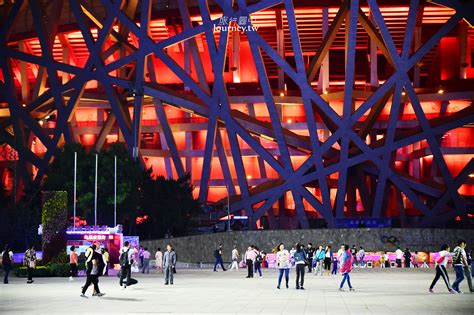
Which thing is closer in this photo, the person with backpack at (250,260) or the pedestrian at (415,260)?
the person with backpack at (250,260)

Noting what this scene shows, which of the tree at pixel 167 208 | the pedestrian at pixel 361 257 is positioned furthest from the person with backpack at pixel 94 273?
the tree at pixel 167 208

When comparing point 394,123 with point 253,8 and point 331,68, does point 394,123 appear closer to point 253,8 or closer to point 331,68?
point 253,8

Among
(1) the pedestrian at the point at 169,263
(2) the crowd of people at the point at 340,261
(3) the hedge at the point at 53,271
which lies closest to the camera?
(2) the crowd of people at the point at 340,261

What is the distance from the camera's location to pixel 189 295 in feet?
79.9

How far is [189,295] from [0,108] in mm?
49653

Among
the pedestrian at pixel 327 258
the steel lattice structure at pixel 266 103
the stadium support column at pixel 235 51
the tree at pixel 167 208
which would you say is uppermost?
the stadium support column at pixel 235 51

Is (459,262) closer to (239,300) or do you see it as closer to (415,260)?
(239,300)

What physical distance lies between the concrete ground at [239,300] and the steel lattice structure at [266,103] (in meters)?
29.7

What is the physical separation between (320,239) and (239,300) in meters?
34.0

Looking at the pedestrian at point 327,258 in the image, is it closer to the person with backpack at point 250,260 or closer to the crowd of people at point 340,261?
the crowd of people at point 340,261

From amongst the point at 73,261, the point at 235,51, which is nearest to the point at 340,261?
the point at 73,261

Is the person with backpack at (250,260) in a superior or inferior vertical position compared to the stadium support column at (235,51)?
inferior

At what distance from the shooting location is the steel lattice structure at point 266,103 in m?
58.9

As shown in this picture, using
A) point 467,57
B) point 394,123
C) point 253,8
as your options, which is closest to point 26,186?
point 253,8
